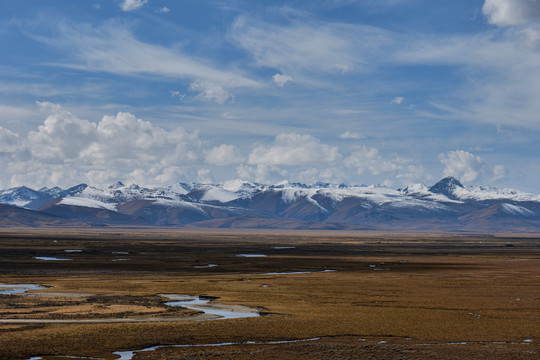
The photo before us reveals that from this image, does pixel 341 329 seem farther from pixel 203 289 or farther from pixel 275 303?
pixel 203 289

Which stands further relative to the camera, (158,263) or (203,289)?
(158,263)

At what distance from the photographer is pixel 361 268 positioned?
336ft

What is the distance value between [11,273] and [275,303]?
47352 millimetres

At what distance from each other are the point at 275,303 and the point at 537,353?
25.2 metres

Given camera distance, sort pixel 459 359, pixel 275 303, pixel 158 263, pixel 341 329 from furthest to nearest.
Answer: pixel 158 263 < pixel 275 303 < pixel 341 329 < pixel 459 359

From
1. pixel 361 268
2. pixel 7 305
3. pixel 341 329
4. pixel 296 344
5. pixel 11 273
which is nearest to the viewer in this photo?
pixel 296 344

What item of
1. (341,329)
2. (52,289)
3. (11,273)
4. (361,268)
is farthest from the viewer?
(361,268)

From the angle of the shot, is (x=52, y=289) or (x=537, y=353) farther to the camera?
(x=52, y=289)

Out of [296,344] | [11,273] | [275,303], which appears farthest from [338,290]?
[11,273]

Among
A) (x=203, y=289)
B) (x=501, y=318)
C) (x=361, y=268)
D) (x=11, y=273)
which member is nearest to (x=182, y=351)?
(x=501, y=318)

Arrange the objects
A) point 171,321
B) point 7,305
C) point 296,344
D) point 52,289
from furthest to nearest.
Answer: point 52,289 → point 7,305 → point 171,321 → point 296,344

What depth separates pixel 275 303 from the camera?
55844 mm

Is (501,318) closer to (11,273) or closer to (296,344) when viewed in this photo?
(296,344)

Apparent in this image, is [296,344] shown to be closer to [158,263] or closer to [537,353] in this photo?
[537,353]
